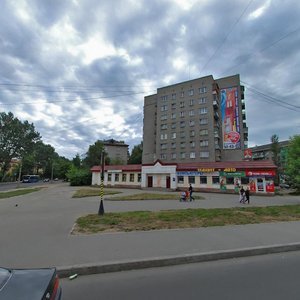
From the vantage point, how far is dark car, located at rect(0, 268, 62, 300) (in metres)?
2.16

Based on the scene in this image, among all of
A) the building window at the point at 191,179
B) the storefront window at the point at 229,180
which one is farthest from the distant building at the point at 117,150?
the storefront window at the point at 229,180

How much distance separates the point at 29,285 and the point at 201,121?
55.9m

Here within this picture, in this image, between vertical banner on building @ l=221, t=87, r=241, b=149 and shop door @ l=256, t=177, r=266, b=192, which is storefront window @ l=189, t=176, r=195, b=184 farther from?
vertical banner on building @ l=221, t=87, r=241, b=149

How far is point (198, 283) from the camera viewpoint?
14.6 ft

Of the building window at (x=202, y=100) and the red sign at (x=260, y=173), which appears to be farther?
the building window at (x=202, y=100)

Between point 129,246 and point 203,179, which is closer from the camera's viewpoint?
point 129,246

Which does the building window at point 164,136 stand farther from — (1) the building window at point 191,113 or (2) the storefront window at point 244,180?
A: (2) the storefront window at point 244,180

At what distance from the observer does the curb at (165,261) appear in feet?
16.2

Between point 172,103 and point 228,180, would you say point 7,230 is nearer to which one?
point 228,180

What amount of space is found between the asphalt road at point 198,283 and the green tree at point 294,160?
2374 cm

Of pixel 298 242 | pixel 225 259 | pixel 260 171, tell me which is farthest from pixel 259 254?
pixel 260 171

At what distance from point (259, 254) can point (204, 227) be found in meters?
2.99

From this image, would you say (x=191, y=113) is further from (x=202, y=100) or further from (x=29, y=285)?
(x=29, y=285)

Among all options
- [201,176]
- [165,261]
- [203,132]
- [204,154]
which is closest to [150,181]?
[201,176]
